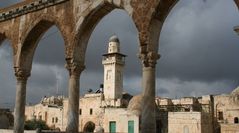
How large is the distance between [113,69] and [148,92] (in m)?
50.7

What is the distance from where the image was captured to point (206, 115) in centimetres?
4431

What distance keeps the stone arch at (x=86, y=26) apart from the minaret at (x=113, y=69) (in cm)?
4599

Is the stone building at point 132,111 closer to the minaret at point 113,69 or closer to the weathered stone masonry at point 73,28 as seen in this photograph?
the minaret at point 113,69

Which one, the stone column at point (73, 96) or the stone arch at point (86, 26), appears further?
the stone column at point (73, 96)

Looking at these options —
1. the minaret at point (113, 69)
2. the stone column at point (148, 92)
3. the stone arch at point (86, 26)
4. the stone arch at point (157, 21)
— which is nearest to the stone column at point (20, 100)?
the stone arch at point (86, 26)

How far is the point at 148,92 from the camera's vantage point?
1231cm

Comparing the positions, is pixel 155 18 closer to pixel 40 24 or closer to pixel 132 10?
pixel 132 10

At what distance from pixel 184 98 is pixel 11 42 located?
32837 mm

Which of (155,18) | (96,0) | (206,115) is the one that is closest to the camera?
(155,18)

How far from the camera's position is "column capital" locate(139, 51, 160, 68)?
12414 millimetres

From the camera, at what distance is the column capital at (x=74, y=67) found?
1523 centimetres

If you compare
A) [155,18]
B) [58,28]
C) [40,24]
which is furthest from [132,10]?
[40,24]

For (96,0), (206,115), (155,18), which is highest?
(96,0)

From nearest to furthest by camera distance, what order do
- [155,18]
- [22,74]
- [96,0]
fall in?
[155,18] → [96,0] → [22,74]
